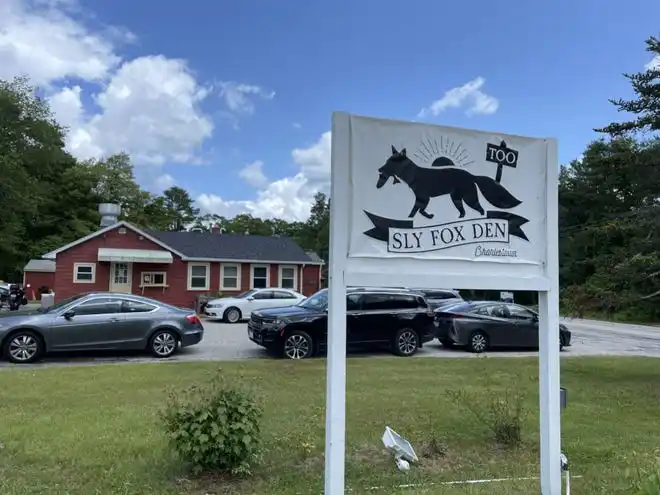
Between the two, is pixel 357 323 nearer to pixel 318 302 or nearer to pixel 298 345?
pixel 318 302

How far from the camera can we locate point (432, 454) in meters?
5.17

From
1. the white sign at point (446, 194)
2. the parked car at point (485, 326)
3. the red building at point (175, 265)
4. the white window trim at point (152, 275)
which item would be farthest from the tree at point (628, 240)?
the white window trim at point (152, 275)

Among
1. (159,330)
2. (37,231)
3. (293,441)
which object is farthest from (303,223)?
(293,441)

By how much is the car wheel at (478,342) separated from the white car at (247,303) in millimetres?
8457

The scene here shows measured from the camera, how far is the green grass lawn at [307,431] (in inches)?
171

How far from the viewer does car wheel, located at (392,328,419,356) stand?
516 inches

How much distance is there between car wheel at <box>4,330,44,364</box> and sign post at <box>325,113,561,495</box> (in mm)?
9434

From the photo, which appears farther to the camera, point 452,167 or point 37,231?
point 37,231

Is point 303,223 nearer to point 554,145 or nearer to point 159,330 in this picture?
point 159,330

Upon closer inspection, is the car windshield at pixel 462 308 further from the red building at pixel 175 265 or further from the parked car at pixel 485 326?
the red building at pixel 175 265

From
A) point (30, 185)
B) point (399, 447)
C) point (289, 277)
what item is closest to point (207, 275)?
point (289, 277)

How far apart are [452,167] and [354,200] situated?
0.83 m

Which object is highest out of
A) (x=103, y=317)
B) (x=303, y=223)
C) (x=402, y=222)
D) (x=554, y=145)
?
(x=303, y=223)

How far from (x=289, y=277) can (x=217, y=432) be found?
27.3m
